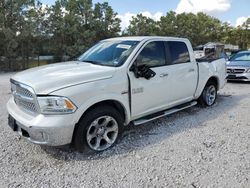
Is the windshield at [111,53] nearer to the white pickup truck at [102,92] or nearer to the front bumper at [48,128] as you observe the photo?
the white pickup truck at [102,92]

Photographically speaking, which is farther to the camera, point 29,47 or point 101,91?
point 29,47

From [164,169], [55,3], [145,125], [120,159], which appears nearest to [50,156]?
[120,159]

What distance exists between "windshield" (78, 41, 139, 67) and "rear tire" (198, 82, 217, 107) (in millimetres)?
2590

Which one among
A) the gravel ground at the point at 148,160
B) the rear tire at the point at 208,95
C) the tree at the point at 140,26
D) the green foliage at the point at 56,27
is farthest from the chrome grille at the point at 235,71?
the tree at the point at 140,26

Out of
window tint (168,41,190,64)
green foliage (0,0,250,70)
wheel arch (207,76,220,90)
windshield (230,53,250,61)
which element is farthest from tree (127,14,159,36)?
window tint (168,41,190,64)

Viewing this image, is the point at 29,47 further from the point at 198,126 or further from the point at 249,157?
the point at 249,157

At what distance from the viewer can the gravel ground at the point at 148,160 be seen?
3.18 m

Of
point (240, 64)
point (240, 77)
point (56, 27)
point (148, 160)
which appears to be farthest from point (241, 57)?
point (56, 27)

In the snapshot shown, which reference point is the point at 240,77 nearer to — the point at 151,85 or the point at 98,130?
the point at 151,85

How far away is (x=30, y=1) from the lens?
53.9 feet

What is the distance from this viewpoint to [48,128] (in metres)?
3.37

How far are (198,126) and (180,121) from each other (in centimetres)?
41

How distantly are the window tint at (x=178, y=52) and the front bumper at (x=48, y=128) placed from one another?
2498 millimetres

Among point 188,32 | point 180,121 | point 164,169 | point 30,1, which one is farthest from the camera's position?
point 188,32
